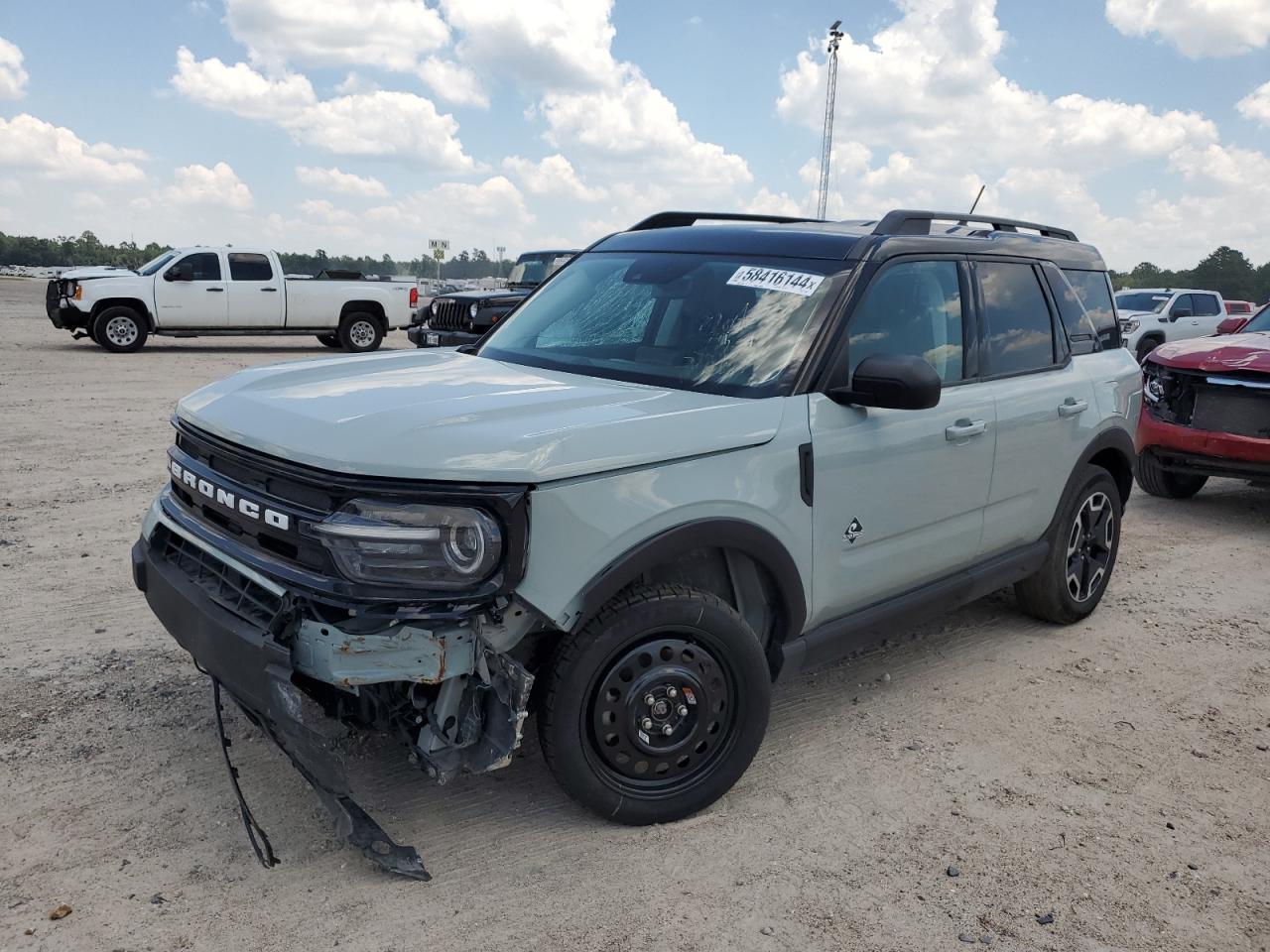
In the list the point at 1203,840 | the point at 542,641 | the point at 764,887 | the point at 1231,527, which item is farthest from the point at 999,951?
the point at 1231,527

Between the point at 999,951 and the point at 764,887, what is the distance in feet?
2.12

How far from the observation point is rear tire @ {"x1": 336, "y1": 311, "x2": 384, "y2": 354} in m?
20.3

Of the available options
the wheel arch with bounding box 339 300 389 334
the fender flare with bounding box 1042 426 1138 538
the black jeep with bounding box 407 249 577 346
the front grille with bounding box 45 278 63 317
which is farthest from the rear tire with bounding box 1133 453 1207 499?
the front grille with bounding box 45 278 63 317

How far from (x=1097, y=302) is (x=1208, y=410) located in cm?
300

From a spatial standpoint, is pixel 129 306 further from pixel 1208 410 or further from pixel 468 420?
pixel 468 420

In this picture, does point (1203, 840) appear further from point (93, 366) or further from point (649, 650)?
point (93, 366)

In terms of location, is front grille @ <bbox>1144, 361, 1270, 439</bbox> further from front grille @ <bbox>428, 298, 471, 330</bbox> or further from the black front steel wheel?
front grille @ <bbox>428, 298, 471, 330</bbox>

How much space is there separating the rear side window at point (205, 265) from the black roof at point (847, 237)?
629 inches

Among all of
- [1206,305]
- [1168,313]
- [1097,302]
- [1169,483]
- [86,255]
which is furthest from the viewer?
[86,255]

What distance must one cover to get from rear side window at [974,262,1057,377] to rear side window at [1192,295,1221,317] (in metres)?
21.3

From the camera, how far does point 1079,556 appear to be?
523 cm

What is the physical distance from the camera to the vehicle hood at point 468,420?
2738 mm

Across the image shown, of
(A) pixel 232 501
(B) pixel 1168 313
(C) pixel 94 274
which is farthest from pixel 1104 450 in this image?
(B) pixel 1168 313

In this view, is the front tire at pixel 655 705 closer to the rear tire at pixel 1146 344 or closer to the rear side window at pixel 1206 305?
the rear tire at pixel 1146 344
